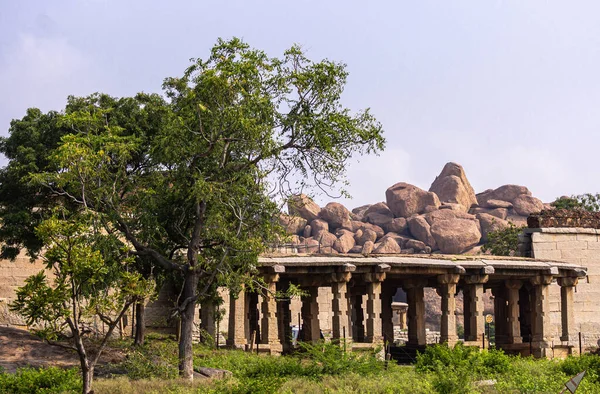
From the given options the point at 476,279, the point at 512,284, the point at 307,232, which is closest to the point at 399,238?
the point at 307,232

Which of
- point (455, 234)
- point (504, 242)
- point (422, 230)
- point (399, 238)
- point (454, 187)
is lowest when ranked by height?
point (504, 242)

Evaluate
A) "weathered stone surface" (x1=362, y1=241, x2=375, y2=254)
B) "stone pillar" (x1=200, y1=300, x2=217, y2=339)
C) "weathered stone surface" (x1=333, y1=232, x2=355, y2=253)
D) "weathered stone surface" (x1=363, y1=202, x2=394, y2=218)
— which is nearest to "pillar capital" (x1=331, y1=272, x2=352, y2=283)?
"stone pillar" (x1=200, y1=300, x2=217, y2=339)

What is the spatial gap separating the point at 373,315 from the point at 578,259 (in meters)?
13.3

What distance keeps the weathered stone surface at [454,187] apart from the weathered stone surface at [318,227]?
11.9 meters

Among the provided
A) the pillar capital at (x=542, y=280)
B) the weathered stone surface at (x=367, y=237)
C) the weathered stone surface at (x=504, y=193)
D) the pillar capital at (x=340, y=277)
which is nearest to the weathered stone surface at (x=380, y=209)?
the weathered stone surface at (x=367, y=237)

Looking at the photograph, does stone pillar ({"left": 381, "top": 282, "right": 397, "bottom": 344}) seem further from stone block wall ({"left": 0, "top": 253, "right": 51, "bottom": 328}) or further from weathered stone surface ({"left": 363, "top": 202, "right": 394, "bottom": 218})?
weathered stone surface ({"left": 363, "top": 202, "right": 394, "bottom": 218})

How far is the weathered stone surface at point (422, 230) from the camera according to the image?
7181cm

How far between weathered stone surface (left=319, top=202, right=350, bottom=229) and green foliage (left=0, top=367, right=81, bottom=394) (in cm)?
6355

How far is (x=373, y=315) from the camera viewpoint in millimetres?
25453

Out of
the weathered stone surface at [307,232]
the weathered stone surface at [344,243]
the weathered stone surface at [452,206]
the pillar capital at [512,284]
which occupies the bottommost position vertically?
the pillar capital at [512,284]

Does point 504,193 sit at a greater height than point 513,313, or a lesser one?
greater

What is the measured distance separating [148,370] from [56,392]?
2.87 m

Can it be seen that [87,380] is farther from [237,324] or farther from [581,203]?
[581,203]

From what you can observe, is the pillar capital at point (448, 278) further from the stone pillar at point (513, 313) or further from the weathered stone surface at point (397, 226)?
the weathered stone surface at point (397, 226)
